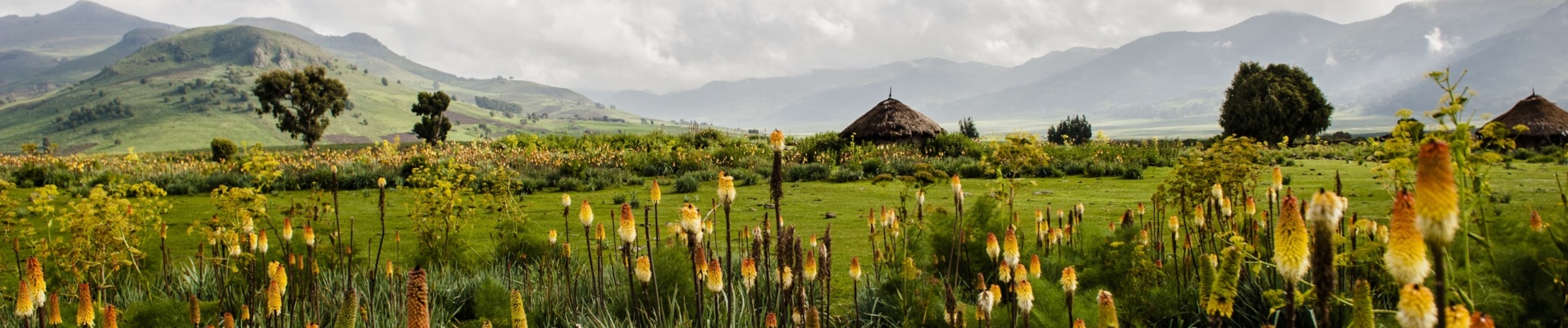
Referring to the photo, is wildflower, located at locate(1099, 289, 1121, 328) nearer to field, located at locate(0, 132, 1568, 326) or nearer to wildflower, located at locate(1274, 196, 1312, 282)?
field, located at locate(0, 132, 1568, 326)

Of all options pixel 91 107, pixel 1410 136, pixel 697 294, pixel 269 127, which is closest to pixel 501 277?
pixel 697 294

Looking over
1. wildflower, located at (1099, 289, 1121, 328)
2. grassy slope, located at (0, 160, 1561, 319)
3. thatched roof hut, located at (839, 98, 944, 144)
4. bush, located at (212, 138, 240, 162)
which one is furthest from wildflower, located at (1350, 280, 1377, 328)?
bush, located at (212, 138, 240, 162)

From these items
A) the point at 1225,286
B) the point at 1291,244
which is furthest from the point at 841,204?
the point at 1291,244

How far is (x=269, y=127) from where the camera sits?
13688 centimetres

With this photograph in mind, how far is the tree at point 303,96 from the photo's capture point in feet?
187

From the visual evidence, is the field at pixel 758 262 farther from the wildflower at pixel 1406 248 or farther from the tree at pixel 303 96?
the tree at pixel 303 96

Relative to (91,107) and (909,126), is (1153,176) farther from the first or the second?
(91,107)

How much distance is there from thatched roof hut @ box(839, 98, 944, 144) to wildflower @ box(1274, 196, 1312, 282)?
81.8 ft

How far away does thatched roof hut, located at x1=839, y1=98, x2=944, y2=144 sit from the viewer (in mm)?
27250

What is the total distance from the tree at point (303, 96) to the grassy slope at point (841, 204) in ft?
144

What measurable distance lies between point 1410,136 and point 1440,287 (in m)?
3.99

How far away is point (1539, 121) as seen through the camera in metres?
28.1

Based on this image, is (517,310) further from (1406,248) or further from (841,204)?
(841,204)

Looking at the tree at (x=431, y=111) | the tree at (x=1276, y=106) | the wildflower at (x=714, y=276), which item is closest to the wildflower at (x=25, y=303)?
the wildflower at (x=714, y=276)
